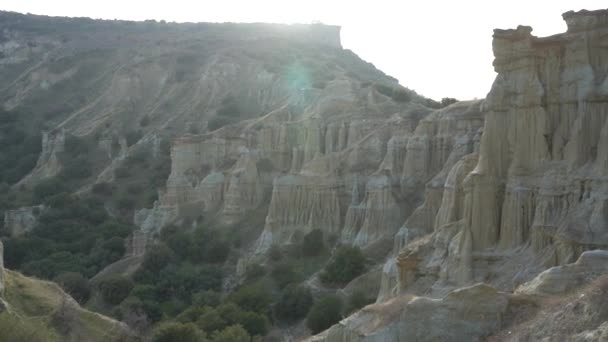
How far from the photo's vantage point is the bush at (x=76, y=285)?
122ft

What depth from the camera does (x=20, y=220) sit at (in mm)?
52625

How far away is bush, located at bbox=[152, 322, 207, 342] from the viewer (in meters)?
25.0

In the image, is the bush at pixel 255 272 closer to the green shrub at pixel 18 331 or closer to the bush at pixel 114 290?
the bush at pixel 114 290

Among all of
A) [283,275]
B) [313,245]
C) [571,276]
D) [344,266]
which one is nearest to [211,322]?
[344,266]

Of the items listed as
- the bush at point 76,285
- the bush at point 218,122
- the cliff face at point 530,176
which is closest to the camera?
the cliff face at point 530,176

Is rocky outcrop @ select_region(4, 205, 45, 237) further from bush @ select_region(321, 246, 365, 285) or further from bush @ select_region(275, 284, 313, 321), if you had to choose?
bush @ select_region(321, 246, 365, 285)

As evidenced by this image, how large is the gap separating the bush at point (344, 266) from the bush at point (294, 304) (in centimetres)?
135

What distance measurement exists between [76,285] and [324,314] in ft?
49.3

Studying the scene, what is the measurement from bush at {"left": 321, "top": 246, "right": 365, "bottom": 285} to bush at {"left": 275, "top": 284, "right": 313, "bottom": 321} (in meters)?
1.35

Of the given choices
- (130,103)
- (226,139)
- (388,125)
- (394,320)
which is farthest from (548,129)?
(130,103)

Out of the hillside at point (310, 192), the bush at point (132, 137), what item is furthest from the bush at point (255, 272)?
the bush at point (132, 137)

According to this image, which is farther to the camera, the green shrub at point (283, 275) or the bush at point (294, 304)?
the green shrub at point (283, 275)

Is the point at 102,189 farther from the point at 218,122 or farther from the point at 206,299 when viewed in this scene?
the point at 206,299

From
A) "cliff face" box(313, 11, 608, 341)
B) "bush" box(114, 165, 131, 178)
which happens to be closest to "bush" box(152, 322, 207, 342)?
"cliff face" box(313, 11, 608, 341)
